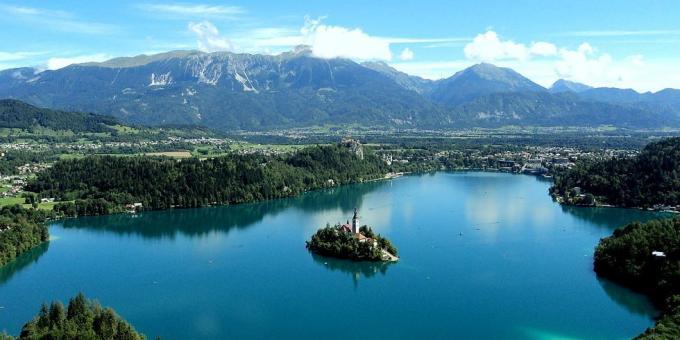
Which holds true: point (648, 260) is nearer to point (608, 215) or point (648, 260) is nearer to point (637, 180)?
point (608, 215)

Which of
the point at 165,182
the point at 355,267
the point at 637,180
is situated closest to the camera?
the point at 355,267

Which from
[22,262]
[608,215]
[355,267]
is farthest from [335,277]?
[608,215]

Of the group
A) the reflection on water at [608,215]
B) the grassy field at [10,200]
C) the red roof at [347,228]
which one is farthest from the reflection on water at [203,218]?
the reflection on water at [608,215]

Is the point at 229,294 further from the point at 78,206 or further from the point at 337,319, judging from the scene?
the point at 78,206

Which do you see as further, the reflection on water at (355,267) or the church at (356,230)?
the church at (356,230)

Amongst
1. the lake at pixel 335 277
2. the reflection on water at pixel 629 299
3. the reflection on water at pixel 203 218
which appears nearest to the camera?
the lake at pixel 335 277

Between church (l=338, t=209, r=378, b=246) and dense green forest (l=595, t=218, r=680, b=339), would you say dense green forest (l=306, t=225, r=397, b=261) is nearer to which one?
church (l=338, t=209, r=378, b=246)

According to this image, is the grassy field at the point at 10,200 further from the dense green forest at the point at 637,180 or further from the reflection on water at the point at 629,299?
the dense green forest at the point at 637,180
